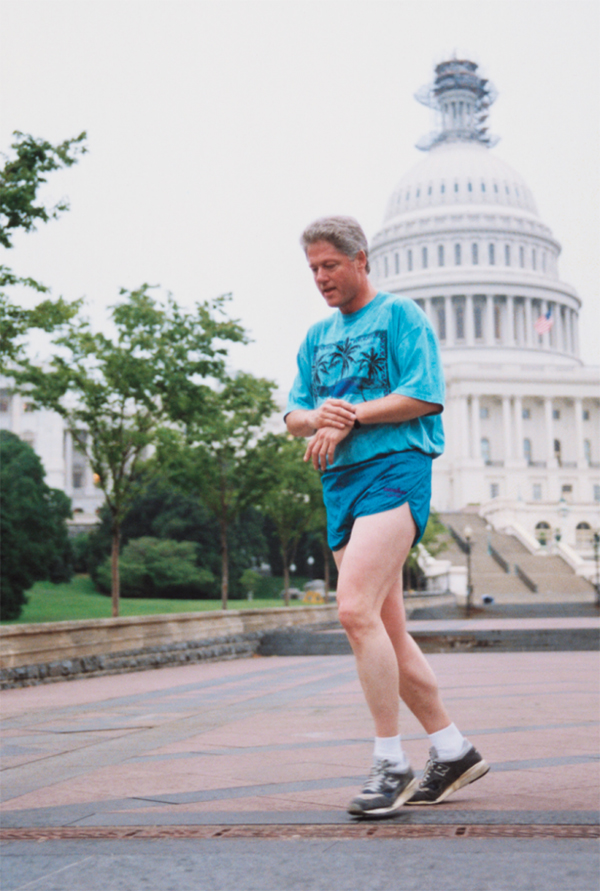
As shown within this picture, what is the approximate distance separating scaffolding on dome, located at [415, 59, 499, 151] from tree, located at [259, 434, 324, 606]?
355 ft

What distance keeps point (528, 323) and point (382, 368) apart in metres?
114

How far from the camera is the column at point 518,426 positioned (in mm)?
100812

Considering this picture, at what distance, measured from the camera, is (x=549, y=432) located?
103 meters

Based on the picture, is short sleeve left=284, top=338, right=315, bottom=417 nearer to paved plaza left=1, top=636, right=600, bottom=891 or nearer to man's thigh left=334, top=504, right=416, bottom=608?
man's thigh left=334, top=504, right=416, bottom=608

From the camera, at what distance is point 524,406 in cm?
10400

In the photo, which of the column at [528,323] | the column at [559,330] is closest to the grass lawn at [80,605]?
the column at [528,323]

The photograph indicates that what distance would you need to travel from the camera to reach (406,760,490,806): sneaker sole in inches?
148

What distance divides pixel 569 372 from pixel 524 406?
5728 mm

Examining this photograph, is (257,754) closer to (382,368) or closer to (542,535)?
(382,368)

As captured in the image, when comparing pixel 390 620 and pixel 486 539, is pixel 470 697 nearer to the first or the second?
pixel 390 620

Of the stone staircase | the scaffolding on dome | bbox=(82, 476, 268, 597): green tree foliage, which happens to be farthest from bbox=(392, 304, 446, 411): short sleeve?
the scaffolding on dome

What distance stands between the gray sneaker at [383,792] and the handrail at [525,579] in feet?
151

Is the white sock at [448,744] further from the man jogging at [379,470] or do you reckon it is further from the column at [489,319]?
the column at [489,319]

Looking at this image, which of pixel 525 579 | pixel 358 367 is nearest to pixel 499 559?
pixel 525 579
